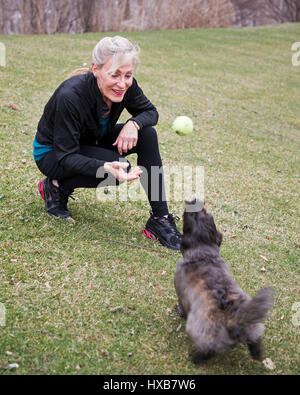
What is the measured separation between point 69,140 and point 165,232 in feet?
3.83

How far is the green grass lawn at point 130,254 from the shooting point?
2.46 meters

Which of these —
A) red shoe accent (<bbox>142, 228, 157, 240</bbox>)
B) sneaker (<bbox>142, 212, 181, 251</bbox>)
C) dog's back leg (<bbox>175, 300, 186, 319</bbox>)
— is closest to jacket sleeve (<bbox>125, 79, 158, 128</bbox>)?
sneaker (<bbox>142, 212, 181, 251</bbox>)

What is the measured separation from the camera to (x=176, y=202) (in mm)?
4594

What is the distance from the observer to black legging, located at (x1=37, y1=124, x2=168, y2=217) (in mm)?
3404

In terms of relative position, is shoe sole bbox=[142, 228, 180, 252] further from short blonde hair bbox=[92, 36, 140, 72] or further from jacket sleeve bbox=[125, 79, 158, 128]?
short blonde hair bbox=[92, 36, 140, 72]

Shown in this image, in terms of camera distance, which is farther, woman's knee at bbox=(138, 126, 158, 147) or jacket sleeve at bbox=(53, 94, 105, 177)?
woman's knee at bbox=(138, 126, 158, 147)

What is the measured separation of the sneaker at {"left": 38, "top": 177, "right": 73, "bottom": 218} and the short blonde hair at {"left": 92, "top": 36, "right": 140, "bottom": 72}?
3.88ft

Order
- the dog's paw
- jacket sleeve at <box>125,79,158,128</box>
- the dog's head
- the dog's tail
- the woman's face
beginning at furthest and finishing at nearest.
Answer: jacket sleeve at <box>125,79,158,128</box>
the woman's face
the dog's head
the dog's paw
the dog's tail

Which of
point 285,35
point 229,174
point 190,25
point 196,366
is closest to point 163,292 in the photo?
point 196,366

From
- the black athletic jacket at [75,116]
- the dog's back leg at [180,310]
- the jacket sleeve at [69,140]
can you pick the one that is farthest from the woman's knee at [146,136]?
the dog's back leg at [180,310]

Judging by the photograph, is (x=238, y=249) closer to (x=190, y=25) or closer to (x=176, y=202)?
(x=176, y=202)

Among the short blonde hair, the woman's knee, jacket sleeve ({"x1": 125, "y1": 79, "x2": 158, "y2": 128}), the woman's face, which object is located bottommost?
the woman's knee

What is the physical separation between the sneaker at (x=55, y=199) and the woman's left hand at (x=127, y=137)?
0.66m

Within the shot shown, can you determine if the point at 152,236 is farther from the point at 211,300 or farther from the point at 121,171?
the point at 211,300
